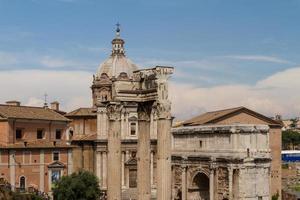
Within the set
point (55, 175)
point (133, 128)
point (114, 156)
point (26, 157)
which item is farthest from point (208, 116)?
point (114, 156)

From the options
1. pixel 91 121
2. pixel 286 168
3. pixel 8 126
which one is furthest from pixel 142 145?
pixel 286 168

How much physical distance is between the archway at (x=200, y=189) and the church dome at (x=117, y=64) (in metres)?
14.8

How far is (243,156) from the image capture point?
1855 inches

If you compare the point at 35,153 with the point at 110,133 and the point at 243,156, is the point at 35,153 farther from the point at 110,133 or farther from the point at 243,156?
the point at 110,133

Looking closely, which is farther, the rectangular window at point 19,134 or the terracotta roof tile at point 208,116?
the terracotta roof tile at point 208,116

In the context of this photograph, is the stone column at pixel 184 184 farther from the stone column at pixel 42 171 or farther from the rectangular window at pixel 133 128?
Result: the stone column at pixel 42 171

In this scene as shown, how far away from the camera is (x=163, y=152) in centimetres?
2334

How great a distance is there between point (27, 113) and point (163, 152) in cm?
2820

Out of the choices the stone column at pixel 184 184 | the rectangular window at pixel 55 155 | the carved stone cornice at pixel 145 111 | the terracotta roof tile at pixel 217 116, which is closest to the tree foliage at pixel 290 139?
the terracotta roof tile at pixel 217 116

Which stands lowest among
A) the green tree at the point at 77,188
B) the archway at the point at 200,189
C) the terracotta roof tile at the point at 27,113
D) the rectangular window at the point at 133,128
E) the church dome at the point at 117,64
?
the archway at the point at 200,189

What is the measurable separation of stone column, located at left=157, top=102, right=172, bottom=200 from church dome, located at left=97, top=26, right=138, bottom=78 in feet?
126

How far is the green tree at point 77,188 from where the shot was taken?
134 ft

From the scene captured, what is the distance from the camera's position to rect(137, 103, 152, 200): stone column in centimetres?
2462

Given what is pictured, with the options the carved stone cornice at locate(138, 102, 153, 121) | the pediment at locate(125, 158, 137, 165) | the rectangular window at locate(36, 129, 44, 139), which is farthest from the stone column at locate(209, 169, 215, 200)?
the carved stone cornice at locate(138, 102, 153, 121)
